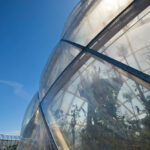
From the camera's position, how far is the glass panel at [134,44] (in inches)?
72.1

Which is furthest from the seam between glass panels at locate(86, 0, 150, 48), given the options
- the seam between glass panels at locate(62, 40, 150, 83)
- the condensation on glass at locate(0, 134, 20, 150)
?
the condensation on glass at locate(0, 134, 20, 150)

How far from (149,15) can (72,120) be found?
8.95 ft

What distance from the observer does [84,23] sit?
11.2ft

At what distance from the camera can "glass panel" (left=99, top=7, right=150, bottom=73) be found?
1.83m

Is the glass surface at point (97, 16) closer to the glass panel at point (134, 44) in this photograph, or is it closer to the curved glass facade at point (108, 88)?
the curved glass facade at point (108, 88)

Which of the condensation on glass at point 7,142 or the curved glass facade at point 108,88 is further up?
the curved glass facade at point 108,88

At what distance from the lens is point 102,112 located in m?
1.93

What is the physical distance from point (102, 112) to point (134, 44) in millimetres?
1457

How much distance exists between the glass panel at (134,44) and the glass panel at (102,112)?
266 mm

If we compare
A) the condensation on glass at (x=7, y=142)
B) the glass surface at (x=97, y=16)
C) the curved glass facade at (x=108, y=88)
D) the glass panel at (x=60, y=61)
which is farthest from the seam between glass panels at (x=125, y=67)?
the condensation on glass at (x=7, y=142)

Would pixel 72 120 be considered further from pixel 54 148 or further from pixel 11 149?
pixel 11 149

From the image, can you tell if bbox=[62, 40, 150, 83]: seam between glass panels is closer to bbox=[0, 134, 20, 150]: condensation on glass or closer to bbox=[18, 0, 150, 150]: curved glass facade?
bbox=[18, 0, 150, 150]: curved glass facade

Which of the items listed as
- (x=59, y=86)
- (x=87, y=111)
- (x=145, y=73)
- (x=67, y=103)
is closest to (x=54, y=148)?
(x=67, y=103)

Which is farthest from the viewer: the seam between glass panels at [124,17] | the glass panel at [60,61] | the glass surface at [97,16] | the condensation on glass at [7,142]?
the condensation on glass at [7,142]
